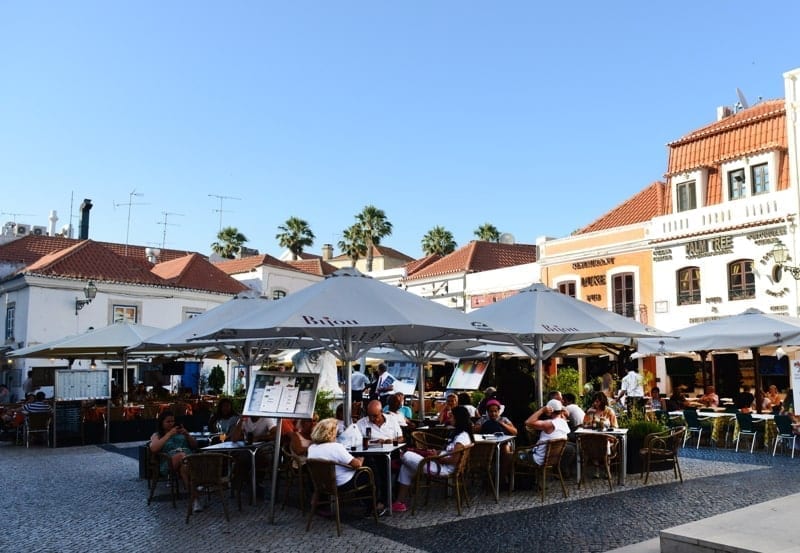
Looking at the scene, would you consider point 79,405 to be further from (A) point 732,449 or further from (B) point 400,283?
(B) point 400,283

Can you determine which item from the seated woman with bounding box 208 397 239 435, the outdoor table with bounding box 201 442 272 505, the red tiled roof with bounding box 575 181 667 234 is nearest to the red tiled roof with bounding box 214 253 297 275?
the red tiled roof with bounding box 575 181 667 234

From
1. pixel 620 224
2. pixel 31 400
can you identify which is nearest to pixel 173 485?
pixel 31 400

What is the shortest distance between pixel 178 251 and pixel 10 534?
40144 millimetres

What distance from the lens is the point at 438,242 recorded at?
59.7 meters

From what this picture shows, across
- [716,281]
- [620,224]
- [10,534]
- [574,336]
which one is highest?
[620,224]

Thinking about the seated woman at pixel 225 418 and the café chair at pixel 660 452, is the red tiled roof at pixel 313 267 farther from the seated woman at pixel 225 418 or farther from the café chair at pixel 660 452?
the café chair at pixel 660 452

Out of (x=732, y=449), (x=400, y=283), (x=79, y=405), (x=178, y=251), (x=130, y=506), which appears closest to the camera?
(x=130, y=506)

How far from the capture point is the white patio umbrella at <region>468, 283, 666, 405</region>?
11.7 m

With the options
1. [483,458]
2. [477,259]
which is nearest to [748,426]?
[483,458]

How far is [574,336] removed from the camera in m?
13.2

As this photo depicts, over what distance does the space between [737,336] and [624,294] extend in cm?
1327

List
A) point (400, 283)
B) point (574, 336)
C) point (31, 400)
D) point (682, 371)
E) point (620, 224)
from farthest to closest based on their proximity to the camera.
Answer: point (400, 283) → point (620, 224) → point (682, 371) → point (31, 400) → point (574, 336)

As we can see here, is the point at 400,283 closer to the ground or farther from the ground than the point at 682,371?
farther from the ground

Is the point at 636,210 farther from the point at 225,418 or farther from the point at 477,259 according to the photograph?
the point at 225,418
